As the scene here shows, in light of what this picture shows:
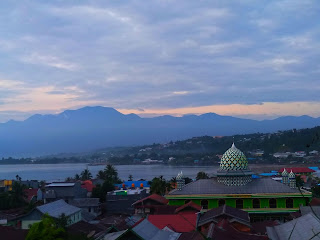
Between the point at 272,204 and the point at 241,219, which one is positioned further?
the point at 272,204

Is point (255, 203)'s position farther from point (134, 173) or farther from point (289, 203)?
point (134, 173)

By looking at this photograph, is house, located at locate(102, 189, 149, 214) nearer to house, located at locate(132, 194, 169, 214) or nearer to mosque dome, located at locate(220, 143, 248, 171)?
house, located at locate(132, 194, 169, 214)

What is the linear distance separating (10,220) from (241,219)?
11.8 m

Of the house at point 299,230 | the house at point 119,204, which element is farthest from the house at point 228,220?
the house at point 119,204

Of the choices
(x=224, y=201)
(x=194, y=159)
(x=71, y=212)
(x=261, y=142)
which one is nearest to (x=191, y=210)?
(x=224, y=201)

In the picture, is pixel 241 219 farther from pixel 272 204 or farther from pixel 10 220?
pixel 10 220

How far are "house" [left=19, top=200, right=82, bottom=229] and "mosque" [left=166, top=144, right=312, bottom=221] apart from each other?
15.7 ft

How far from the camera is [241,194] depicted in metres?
20.8

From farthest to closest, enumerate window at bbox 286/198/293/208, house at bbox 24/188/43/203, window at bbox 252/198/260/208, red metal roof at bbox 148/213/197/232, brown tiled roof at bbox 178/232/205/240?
house at bbox 24/188/43/203 < window at bbox 252/198/260/208 < window at bbox 286/198/293/208 < red metal roof at bbox 148/213/197/232 < brown tiled roof at bbox 178/232/205/240

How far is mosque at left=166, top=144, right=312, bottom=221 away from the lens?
20625 mm

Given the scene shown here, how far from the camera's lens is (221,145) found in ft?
419

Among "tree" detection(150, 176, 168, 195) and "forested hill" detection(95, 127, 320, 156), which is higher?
"forested hill" detection(95, 127, 320, 156)

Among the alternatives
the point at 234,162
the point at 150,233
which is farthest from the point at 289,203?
the point at 150,233

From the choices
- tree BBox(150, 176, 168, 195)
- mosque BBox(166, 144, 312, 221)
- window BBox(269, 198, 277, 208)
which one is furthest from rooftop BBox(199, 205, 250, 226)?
tree BBox(150, 176, 168, 195)
